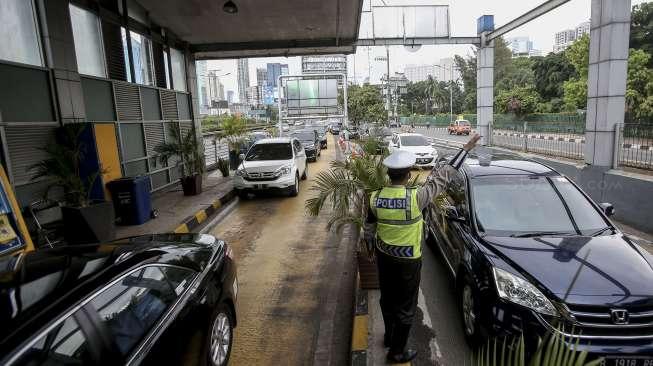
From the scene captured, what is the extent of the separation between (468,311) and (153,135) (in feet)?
33.2

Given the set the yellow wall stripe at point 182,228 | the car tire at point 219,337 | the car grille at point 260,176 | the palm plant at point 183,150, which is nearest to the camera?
the car tire at point 219,337

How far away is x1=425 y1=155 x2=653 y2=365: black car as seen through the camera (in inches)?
110

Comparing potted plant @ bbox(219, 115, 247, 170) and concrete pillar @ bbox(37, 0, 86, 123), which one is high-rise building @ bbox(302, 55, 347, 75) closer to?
potted plant @ bbox(219, 115, 247, 170)

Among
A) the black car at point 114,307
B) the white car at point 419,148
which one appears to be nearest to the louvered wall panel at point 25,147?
the black car at point 114,307

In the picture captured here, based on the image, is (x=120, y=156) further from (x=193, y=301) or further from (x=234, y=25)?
(x=193, y=301)

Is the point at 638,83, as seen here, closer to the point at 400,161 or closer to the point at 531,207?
the point at 531,207

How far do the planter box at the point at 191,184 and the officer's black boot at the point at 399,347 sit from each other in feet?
29.1

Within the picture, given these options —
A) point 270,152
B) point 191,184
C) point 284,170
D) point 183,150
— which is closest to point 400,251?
point 284,170

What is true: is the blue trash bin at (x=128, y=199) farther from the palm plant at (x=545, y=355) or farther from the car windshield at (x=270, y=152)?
the palm plant at (x=545, y=355)

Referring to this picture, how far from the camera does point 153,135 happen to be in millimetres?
11289

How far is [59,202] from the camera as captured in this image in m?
7.38

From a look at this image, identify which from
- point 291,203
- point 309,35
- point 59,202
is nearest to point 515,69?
point 309,35

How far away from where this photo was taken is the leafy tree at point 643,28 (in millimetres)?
33353

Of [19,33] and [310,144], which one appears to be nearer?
[19,33]
